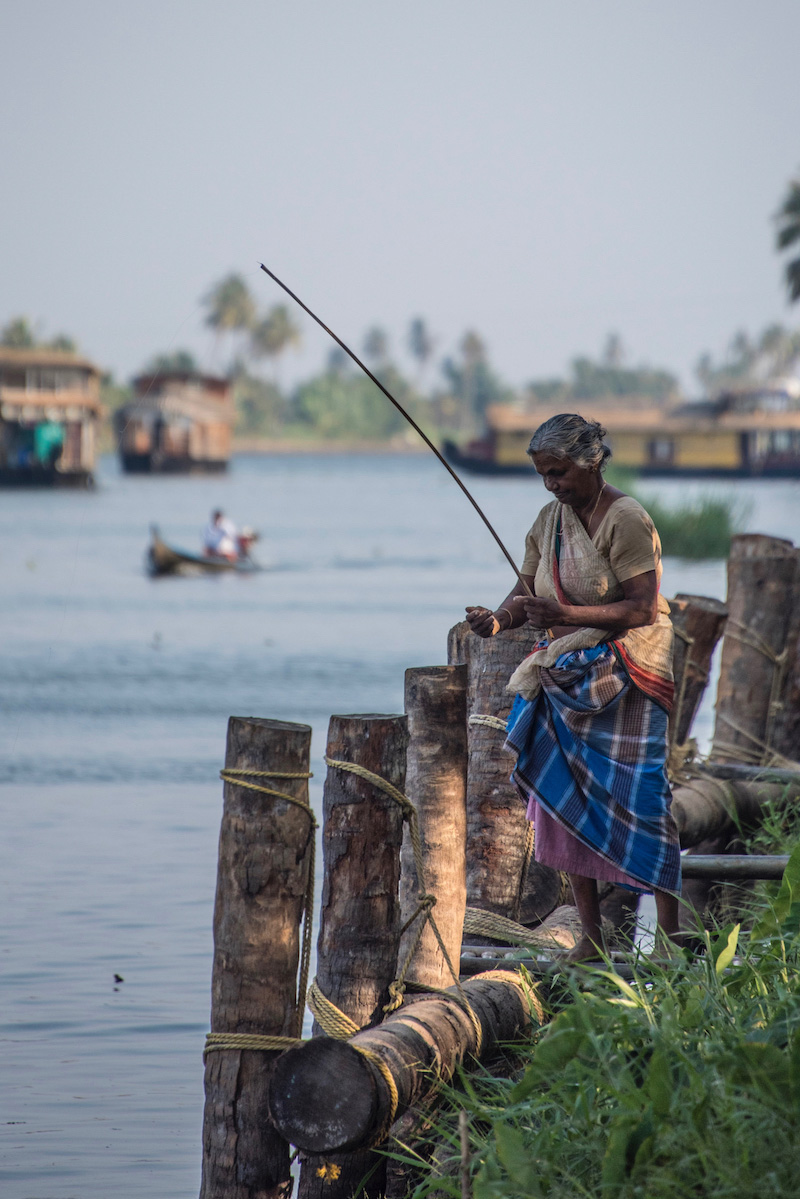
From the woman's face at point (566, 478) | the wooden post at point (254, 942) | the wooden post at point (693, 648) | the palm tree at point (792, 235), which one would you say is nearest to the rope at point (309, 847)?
the wooden post at point (254, 942)

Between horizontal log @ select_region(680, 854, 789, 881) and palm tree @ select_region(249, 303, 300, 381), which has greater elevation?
palm tree @ select_region(249, 303, 300, 381)

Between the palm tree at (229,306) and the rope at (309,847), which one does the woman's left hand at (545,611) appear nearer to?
the rope at (309,847)

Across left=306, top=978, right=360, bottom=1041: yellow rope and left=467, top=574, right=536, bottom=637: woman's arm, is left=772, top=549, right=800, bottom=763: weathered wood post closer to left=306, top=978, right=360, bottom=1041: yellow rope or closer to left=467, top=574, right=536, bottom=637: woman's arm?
left=467, top=574, right=536, bottom=637: woman's arm

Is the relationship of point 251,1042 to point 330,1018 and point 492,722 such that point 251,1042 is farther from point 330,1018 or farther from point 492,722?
point 492,722

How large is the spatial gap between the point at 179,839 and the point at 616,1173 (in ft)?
21.6

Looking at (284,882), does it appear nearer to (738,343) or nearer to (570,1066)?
(570,1066)

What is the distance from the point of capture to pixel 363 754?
141 inches

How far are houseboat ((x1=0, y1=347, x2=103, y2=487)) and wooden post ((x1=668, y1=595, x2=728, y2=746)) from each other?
57.1 meters

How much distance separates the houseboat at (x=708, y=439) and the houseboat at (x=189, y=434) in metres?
14.5

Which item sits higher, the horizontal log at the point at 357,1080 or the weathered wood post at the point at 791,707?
the weathered wood post at the point at 791,707

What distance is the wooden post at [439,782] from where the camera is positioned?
4.15 metres

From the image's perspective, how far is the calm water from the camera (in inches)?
197

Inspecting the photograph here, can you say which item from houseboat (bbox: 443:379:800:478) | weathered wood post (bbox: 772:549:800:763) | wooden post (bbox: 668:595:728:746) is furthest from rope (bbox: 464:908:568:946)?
houseboat (bbox: 443:379:800:478)

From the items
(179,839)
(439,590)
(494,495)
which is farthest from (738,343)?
(179,839)
